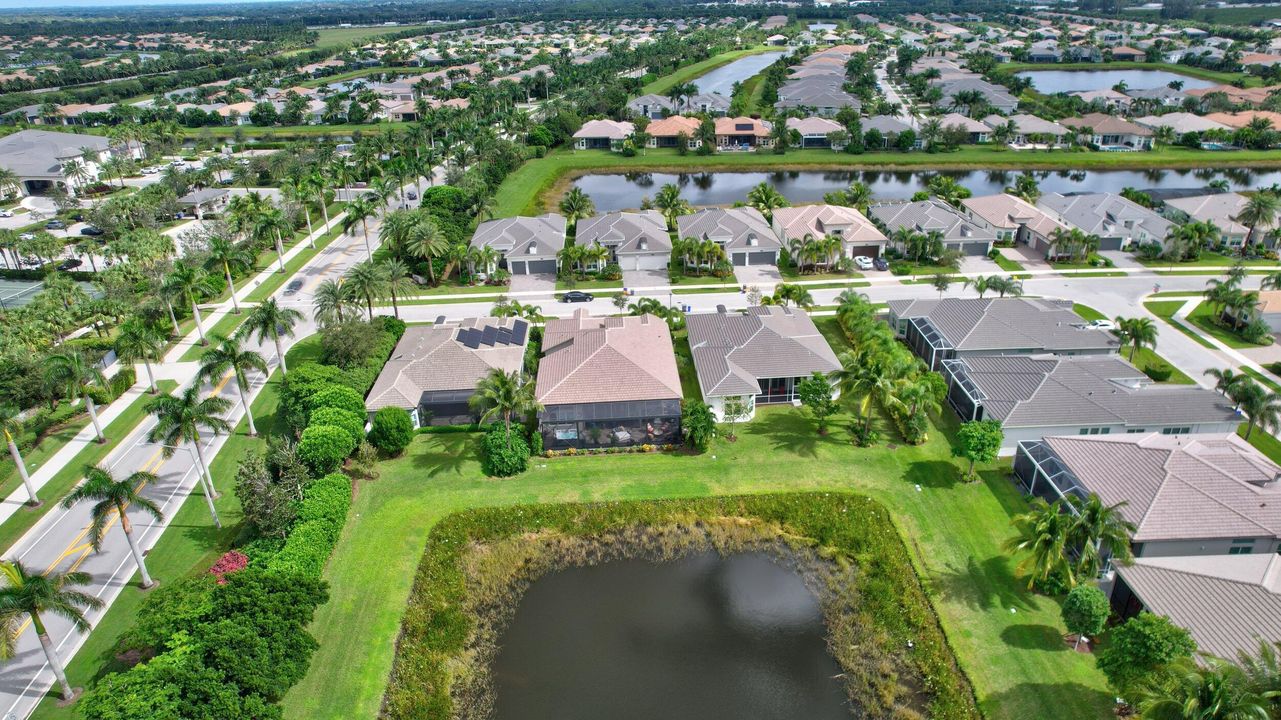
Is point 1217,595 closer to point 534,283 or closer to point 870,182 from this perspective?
point 534,283

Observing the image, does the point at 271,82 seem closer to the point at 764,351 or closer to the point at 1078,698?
the point at 764,351

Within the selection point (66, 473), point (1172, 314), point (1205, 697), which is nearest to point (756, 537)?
point (1205, 697)

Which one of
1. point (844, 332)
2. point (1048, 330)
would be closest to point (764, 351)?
point (844, 332)

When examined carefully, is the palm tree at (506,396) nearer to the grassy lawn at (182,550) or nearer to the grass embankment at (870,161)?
the grassy lawn at (182,550)

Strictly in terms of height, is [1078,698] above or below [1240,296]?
below

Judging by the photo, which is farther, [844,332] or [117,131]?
[117,131]
